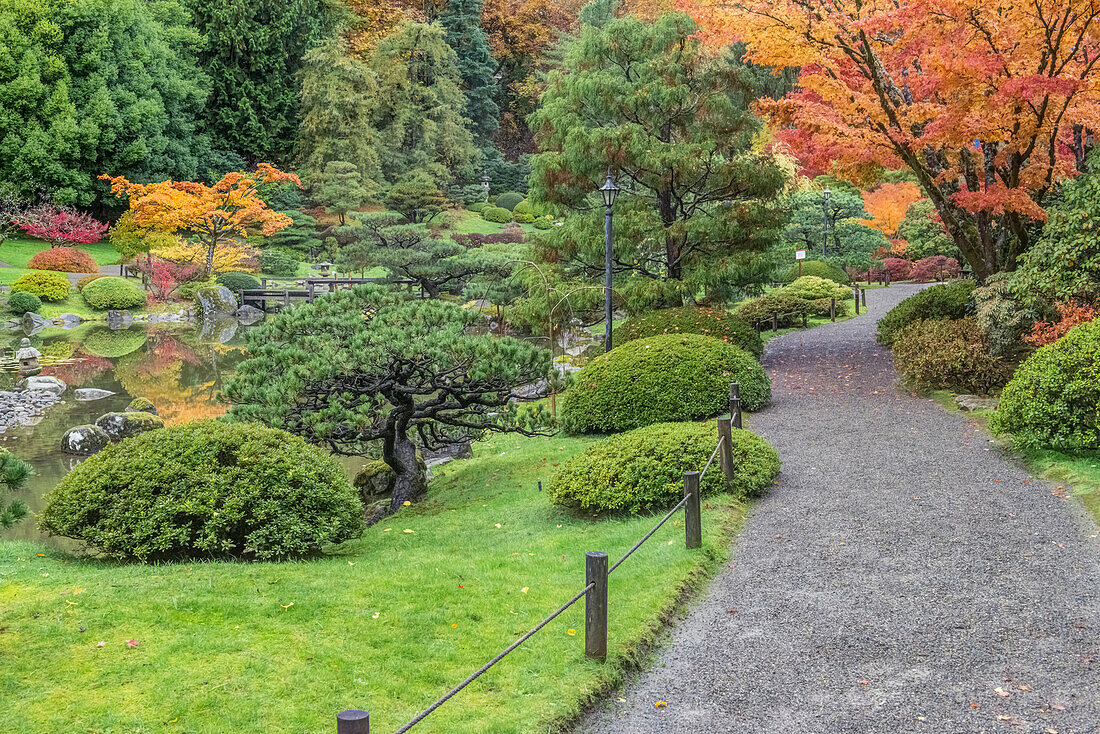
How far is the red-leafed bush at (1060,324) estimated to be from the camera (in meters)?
10.9

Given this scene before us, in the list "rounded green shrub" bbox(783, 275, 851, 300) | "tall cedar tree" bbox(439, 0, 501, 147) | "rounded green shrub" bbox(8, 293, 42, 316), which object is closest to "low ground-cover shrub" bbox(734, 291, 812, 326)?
"rounded green shrub" bbox(783, 275, 851, 300)

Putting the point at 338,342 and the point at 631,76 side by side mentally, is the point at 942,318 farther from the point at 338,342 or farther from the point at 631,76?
the point at 338,342

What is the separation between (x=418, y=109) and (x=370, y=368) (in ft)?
140

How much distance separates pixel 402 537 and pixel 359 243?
850 inches

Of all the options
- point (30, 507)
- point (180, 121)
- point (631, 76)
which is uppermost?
point (180, 121)

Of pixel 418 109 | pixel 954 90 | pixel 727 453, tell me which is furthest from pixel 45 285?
pixel 954 90

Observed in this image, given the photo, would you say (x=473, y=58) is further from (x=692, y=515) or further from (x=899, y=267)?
(x=692, y=515)

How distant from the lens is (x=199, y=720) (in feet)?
14.9

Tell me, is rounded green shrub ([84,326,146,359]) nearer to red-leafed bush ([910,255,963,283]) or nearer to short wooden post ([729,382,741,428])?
short wooden post ([729,382,741,428])

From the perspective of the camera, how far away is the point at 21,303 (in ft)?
99.3

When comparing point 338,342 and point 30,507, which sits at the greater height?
point 338,342

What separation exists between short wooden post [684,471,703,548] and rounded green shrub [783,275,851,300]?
18.6m

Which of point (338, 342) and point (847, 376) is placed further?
point (847, 376)

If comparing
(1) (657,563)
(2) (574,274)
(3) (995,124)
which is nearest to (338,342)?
(1) (657,563)
